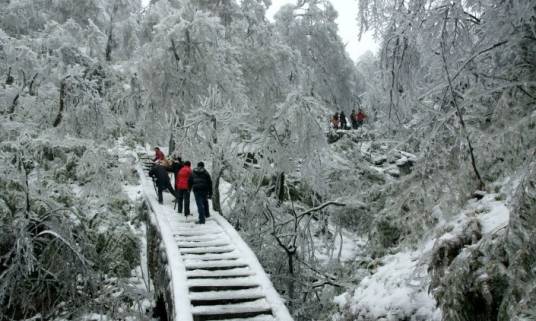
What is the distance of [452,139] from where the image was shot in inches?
Result: 174

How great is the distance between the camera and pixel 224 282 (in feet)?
23.3

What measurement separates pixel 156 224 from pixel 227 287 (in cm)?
366

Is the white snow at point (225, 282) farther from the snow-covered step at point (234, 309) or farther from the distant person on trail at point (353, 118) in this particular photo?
the distant person on trail at point (353, 118)

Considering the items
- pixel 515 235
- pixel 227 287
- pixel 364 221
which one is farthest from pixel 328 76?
pixel 515 235

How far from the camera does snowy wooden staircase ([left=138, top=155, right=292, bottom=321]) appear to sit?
6.30m

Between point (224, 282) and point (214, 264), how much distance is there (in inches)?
28.5

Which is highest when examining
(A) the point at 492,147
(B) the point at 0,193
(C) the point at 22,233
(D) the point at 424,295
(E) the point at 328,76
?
(E) the point at 328,76

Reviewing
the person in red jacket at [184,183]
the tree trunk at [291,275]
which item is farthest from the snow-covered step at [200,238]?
the person in red jacket at [184,183]

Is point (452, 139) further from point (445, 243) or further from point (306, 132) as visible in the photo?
point (306, 132)

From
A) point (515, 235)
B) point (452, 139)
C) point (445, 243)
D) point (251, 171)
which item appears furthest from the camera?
point (251, 171)

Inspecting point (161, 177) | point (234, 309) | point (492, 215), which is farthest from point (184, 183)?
point (492, 215)

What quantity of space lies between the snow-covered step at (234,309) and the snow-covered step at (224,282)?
53 cm

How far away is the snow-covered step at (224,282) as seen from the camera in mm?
7008

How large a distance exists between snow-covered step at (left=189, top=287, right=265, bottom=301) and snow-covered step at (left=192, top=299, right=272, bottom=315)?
7.5 inches
